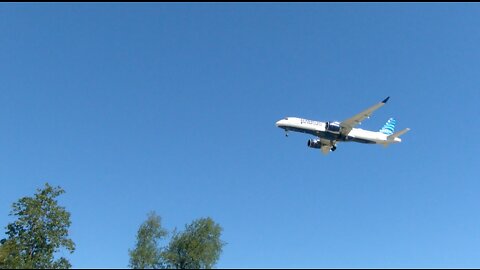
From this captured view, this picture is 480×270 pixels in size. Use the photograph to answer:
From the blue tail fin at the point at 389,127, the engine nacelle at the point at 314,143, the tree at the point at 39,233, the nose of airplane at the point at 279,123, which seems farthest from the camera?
the blue tail fin at the point at 389,127

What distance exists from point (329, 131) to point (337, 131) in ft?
5.36

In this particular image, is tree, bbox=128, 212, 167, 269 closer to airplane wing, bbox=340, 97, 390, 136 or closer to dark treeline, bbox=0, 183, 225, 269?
dark treeline, bbox=0, 183, 225, 269

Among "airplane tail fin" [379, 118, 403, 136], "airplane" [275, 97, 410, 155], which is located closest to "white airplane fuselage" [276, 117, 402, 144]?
"airplane" [275, 97, 410, 155]

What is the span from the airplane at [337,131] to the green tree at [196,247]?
27.9 m

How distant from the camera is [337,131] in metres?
92.4

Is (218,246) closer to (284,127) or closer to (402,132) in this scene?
(284,127)

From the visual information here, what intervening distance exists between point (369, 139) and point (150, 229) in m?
48.2

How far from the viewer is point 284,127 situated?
89812 millimetres

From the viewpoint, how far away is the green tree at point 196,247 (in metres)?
65.4

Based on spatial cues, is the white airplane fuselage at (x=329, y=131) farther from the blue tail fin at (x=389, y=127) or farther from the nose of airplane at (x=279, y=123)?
the blue tail fin at (x=389, y=127)

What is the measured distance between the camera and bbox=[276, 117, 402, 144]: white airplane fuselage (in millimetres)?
89775

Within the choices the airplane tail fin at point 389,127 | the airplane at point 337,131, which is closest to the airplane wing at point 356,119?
the airplane at point 337,131

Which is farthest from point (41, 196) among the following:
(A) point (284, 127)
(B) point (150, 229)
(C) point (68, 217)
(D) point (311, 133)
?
(D) point (311, 133)

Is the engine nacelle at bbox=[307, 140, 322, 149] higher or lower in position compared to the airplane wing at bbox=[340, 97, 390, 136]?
lower
